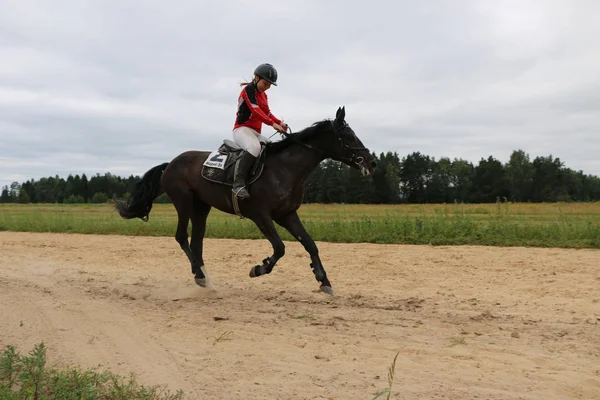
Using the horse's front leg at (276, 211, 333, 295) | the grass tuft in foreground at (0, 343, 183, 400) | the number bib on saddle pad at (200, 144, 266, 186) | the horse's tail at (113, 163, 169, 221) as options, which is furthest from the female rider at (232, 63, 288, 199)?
the grass tuft in foreground at (0, 343, 183, 400)

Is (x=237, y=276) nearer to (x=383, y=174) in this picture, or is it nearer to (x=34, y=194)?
(x=383, y=174)

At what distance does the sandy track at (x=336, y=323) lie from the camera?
14.4 feet

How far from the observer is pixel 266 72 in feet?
26.0

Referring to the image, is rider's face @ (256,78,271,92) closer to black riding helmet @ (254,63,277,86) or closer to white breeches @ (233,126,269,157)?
black riding helmet @ (254,63,277,86)

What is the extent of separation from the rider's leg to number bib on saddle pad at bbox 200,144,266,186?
0.32 feet

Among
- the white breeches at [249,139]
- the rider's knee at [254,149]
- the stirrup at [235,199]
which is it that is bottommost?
the stirrup at [235,199]

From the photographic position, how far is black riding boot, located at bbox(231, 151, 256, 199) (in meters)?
7.80

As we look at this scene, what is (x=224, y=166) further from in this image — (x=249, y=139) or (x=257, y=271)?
(x=257, y=271)

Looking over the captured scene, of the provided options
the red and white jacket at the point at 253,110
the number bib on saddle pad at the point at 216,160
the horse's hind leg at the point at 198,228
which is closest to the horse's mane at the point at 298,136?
the red and white jacket at the point at 253,110

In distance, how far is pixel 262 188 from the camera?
25.7 feet

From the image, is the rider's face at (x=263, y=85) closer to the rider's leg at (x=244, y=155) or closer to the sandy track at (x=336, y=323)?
the rider's leg at (x=244, y=155)

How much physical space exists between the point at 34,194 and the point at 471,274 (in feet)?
375

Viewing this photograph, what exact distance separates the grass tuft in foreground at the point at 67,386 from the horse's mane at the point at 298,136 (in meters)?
4.46

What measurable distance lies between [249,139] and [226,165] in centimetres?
55
